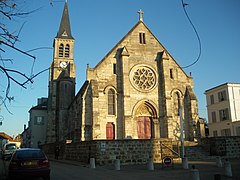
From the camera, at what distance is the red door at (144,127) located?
Result: 24672 millimetres

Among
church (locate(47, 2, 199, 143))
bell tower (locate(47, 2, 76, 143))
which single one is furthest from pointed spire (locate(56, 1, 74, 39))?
church (locate(47, 2, 199, 143))

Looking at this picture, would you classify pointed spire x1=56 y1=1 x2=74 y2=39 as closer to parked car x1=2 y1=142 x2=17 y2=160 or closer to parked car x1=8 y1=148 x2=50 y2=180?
parked car x1=2 y1=142 x2=17 y2=160

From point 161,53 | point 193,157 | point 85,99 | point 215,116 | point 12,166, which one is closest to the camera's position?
point 12,166

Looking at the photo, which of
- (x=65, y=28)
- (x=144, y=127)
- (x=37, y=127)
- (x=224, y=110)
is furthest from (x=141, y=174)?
(x=65, y=28)

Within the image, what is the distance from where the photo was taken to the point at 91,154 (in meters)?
16.9

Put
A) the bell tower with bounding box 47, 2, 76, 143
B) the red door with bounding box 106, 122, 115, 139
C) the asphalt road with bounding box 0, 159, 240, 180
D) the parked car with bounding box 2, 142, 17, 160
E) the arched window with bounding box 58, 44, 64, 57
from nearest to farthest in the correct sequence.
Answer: the asphalt road with bounding box 0, 159, 240, 180 < the red door with bounding box 106, 122, 115, 139 < the parked car with bounding box 2, 142, 17, 160 < the bell tower with bounding box 47, 2, 76, 143 < the arched window with bounding box 58, 44, 64, 57

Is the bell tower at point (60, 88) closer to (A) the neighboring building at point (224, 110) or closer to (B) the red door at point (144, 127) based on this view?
(B) the red door at point (144, 127)

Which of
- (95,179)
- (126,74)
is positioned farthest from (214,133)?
(95,179)

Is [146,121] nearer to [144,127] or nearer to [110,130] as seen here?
[144,127]

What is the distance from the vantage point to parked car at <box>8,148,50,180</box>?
29.4ft

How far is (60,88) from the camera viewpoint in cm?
4159

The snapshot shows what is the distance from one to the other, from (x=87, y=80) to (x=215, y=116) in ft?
79.9

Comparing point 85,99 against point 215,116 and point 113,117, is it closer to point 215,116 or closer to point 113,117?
point 113,117

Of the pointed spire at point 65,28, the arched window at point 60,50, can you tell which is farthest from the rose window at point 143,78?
the pointed spire at point 65,28
